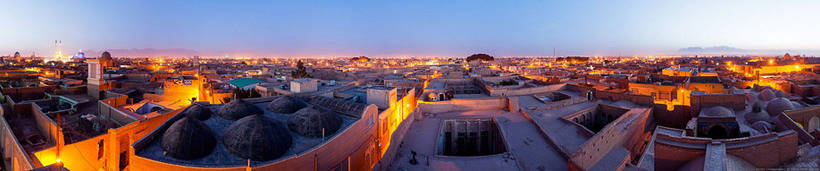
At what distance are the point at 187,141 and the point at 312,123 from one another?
2.75 m

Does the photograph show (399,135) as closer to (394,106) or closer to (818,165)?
(394,106)

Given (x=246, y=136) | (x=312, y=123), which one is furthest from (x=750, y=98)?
(x=246, y=136)

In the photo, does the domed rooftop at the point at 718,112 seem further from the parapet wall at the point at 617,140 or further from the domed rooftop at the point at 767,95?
the domed rooftop at the point at 767,95

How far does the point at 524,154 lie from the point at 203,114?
9.36 meters

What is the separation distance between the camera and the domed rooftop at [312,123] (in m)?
8.84

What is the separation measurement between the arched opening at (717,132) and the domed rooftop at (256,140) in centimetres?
1528

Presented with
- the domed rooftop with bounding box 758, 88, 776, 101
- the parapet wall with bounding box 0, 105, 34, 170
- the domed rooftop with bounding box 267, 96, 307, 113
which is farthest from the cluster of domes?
the domed rooftop with bounding box 758, 88, 776, 101

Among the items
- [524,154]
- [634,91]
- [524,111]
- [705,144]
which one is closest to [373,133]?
[524,154]

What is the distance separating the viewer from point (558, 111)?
53.7ft

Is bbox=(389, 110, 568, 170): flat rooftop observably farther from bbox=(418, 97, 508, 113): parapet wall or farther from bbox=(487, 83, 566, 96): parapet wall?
bbox=(487, 83, 566, 96): parapet wall

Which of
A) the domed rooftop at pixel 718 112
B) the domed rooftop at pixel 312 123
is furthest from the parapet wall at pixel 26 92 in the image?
the domed rooftop at pixel 718 112

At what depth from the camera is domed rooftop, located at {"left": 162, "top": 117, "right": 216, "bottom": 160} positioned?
714cm

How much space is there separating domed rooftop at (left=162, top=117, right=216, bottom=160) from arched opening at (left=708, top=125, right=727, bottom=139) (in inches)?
667

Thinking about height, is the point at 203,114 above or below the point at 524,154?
above
